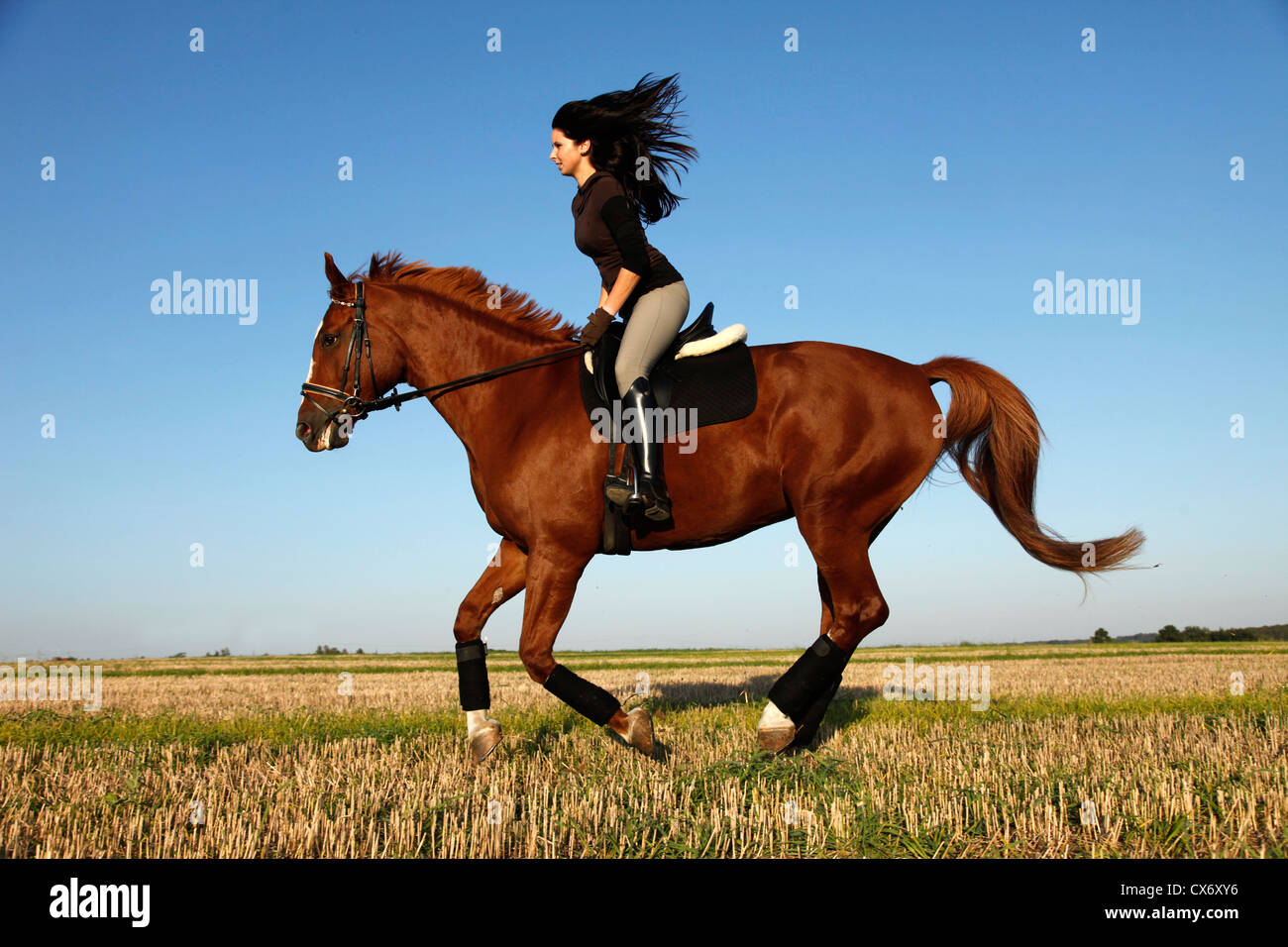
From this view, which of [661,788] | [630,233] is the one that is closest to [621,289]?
[630,233]

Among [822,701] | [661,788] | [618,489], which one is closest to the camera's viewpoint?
[661,788]

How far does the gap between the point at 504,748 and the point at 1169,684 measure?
449 inches

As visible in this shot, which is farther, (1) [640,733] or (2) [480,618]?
(2) [480,618]

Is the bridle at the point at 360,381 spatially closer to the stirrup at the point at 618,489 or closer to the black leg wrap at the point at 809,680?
the stirrup at the point at 618,489

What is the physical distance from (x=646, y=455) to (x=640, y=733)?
1.81 meters

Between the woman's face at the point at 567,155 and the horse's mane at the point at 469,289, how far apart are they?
1.05 m

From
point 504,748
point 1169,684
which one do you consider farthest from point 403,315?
point 1169,684

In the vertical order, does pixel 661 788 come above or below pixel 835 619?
below

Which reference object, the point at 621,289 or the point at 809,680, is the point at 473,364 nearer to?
the point at 621,289

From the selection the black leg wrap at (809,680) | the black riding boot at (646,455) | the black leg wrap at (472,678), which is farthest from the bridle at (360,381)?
the black leg wrap at (809,680)

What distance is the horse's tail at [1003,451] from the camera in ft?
19.6

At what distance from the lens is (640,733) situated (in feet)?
17.5

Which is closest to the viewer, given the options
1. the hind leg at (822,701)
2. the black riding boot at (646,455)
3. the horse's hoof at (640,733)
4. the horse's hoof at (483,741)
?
the black riding boot at (646,455)
